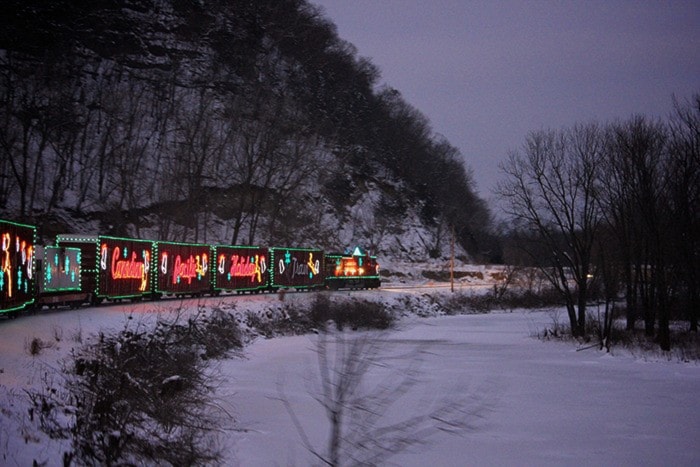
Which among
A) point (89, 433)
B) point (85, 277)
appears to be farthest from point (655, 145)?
point (89, 433)

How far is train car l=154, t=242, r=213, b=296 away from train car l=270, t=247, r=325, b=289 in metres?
7.83

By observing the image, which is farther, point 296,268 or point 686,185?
point 296,268

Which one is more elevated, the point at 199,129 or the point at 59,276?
the point at 199,129

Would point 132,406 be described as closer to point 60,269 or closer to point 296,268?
point 60,269

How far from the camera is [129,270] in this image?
32.0 metres

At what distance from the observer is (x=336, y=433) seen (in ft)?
25.0

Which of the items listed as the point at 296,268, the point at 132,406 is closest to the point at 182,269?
the point at 296,268

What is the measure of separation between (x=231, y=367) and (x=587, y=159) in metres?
21.9

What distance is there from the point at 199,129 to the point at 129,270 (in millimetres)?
38602

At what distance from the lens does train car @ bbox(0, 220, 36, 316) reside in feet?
70.9

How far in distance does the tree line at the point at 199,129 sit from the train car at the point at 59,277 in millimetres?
18363

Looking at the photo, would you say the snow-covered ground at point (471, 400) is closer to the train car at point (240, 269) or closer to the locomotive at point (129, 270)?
the locomotive at point (129, 270)

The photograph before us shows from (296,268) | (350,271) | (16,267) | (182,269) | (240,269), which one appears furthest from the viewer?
(350,271)

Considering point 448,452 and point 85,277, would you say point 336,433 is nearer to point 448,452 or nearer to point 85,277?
point 448,452
